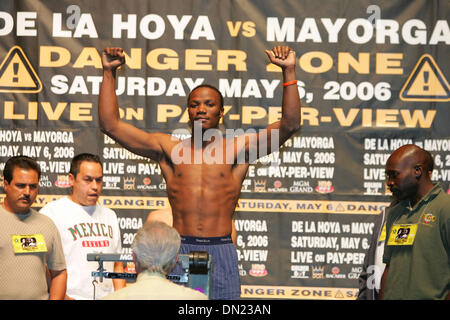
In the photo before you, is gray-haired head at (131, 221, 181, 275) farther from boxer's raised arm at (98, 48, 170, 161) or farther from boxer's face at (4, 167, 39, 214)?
boxer's raised arm at (98, 48, 170, 161)

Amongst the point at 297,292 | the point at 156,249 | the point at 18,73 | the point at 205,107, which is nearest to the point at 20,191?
the point at 205,107

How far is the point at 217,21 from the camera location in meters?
4.75

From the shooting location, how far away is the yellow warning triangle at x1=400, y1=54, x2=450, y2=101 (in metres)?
4.72

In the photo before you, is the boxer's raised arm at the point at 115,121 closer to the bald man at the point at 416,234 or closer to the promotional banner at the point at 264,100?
the promotional banner at the point at 264,100

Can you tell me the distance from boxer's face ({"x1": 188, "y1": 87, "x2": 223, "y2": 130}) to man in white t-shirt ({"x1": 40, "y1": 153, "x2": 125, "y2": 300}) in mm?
758

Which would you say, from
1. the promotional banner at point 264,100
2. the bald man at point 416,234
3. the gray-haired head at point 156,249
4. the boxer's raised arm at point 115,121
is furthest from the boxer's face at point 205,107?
the gray-haired head at point 156,249

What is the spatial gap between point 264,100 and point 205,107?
1.10m

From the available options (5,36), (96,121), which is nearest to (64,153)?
(96,121)

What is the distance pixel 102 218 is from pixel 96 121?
1.17 metres

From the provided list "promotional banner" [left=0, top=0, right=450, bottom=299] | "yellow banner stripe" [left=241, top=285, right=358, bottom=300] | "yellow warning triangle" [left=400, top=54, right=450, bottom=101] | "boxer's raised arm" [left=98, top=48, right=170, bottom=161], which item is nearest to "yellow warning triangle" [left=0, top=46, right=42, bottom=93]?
"promotional banner" [left=0, top=0, right=450, bottom=299]

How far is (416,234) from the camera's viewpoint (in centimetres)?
307

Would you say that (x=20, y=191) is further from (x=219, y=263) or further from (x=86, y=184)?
(x=219, y=263)

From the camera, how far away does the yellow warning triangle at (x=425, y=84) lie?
15.5 ft
